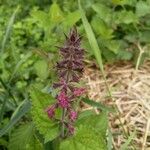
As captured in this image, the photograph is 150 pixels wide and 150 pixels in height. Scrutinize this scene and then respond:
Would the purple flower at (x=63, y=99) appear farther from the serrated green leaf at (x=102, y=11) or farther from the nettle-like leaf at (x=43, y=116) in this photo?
the serrated green leaf at (x=102, y=11)

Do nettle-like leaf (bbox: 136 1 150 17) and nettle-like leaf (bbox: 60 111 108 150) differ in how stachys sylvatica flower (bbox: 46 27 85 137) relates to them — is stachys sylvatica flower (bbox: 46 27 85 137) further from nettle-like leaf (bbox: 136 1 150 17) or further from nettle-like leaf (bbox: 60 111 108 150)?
nettle-like leaf (bbox: 136 1 150 17)

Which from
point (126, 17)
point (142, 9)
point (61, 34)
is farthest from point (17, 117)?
point (142, 9)

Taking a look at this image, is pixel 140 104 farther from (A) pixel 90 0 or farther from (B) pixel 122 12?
(A) pixel 90 0

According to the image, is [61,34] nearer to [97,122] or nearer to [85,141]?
[97,122]

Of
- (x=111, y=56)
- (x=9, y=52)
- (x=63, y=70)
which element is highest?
(x=63, y=70)

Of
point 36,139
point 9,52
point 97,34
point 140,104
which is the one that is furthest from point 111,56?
point 36,139

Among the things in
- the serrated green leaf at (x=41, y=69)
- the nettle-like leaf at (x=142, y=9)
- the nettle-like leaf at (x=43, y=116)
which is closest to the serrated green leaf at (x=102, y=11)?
the nettle-like leaf at (x=142, y=9)

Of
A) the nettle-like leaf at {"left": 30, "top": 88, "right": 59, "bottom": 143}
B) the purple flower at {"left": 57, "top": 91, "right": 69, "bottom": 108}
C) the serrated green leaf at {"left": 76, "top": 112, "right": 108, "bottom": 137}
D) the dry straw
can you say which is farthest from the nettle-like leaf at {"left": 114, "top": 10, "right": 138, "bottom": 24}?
the purple flower at {"left": 57, "top": 91, "right": 69, "bottom": 108}
